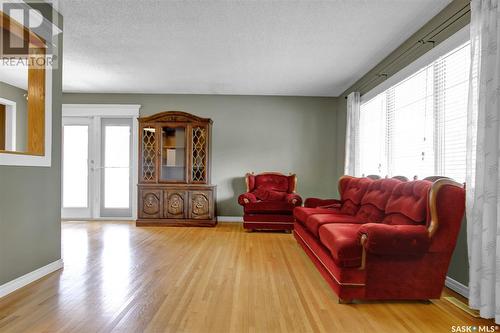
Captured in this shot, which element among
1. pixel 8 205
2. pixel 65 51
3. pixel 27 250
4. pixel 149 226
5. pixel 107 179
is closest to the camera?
pixel 8 205

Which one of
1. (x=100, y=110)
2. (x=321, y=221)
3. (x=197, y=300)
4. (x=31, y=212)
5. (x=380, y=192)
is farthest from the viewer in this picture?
(x=100, y=110)

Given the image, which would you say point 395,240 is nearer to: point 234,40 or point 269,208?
point 234,40

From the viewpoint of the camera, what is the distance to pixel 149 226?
6051 mm

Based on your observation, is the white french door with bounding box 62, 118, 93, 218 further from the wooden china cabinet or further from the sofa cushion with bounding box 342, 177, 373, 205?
the sofa cushion with bounding box 342, 177, 373, 205

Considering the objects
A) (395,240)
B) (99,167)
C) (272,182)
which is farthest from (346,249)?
(99,167)

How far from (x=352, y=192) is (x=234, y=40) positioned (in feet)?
7.78

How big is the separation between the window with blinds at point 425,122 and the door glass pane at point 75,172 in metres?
5.39

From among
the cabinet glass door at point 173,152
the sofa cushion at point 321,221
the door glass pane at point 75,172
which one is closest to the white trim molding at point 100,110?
the door glass pane at point 75,172

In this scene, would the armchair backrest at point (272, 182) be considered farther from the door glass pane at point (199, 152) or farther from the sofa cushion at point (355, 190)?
the sofa cushion at point (355, 190)

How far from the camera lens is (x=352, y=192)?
14.1ft

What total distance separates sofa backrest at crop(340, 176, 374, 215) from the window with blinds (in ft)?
1.46

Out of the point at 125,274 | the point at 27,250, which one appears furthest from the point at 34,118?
the point at 125,274

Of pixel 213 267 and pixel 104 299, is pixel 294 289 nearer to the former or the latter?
pixel 213 267

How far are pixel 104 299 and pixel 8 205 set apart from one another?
3.64 feet
